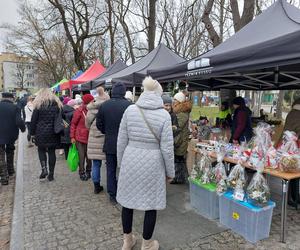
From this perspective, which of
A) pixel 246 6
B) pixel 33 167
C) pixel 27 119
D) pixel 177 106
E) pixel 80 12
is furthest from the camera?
pixel 80 12

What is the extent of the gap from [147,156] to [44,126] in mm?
3345

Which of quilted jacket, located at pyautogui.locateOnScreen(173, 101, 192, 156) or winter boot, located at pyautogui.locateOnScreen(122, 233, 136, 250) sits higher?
quilted jacket, located at pyautogui.locateOnScreen(173, 101, 192, 156)

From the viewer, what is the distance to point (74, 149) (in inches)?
225

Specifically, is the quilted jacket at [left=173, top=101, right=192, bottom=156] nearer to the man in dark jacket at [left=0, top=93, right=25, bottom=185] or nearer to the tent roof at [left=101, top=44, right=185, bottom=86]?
the tent roof at [left=101, top=44, right=185, bottom=86]

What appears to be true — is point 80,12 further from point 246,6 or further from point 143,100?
point 143,100

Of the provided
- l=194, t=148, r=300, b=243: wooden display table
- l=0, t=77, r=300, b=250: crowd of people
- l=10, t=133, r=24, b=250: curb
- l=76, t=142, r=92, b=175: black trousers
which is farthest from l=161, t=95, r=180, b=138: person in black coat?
l=10, t=133, r=24, b=250: curb

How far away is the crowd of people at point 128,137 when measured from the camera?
9.11 feet

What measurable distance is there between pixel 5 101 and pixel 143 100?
13.6 ft

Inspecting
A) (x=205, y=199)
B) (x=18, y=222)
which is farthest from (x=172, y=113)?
(x=18, y=222)

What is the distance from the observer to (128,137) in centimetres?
288

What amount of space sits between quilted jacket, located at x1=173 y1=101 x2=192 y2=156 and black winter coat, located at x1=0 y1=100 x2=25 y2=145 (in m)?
3.19

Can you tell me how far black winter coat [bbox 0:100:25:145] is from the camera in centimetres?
563

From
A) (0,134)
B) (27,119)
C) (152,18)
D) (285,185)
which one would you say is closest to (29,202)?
(0,134)

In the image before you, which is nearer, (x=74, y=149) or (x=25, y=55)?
(x=74, y=149)
